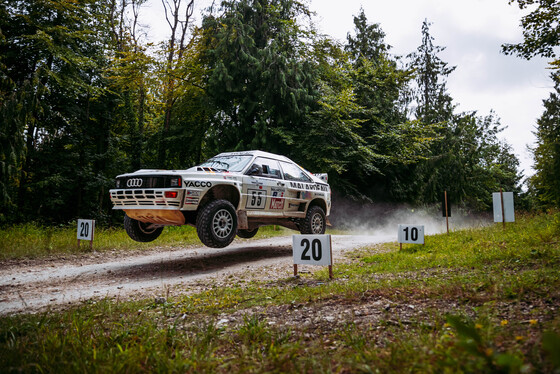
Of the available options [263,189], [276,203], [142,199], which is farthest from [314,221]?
[142,199]

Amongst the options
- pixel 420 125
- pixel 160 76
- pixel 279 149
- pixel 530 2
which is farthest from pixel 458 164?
pixel 160 76

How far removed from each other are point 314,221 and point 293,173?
1.45 metres

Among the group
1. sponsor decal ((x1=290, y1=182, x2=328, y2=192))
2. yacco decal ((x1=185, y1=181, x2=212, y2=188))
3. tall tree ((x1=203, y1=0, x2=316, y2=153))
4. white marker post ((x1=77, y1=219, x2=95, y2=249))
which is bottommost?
white marker post ((x1=77, y1=219, x2=95, y2=249))

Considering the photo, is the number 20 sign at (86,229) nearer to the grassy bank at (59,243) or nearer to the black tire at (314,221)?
the grassy bank at (59,243)

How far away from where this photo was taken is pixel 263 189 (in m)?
8.02

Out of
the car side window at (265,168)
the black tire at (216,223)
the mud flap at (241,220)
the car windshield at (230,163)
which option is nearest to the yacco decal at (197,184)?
the black tire at (216,223)

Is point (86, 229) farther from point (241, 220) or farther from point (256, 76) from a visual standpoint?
point (256, 76)

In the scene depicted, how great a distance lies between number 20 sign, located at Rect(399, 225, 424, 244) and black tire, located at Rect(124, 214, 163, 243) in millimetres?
5765

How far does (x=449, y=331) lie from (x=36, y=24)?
17318 mm

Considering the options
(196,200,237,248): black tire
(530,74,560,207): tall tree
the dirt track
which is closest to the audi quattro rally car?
(196,200,237,248): black tire

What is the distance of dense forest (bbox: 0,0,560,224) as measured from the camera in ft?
48.0

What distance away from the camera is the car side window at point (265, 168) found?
7948 mm

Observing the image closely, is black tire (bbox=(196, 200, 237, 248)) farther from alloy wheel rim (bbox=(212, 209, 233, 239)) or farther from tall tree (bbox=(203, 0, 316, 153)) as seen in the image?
tall tree (bbox=(203, 0, 316, 153))

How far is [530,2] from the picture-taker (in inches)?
389
